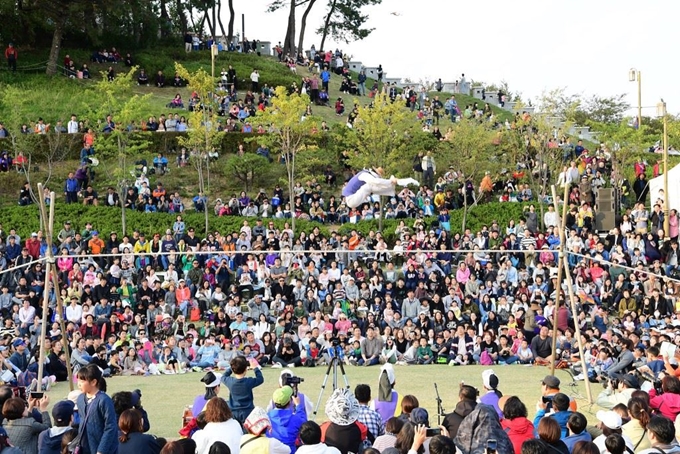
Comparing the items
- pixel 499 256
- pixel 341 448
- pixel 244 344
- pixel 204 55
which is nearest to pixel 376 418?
pixel 341 448

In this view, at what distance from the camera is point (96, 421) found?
6969 mm

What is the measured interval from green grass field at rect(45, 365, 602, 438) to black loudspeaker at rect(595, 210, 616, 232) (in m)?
9.00

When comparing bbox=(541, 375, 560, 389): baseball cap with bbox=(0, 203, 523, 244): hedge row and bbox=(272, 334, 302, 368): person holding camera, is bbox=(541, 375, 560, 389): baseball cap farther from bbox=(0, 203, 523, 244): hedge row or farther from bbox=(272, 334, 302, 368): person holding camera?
bbox=(0, 203, 523, 244): hedge row

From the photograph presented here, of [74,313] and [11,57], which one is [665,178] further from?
[11,57]

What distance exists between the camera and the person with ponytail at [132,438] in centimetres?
649

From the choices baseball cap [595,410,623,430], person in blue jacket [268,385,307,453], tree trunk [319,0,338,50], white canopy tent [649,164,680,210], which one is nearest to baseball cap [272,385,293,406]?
person in blue jacket [268,385,307,453]

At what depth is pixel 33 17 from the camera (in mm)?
37375

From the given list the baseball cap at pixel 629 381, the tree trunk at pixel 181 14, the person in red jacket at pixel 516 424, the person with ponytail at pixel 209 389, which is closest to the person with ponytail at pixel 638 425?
the person in red jacket at pixel 516 424

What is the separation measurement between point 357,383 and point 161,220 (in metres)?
11.7

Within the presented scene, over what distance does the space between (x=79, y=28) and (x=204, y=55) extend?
6.38 m

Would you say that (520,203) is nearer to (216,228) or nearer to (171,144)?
(216,228)

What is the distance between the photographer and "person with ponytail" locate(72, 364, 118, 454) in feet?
22.6

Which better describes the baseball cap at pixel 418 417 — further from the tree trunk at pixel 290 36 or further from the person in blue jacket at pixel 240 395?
the tree trunk at pixel 290 36

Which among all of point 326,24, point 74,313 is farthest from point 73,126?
point 326,24
